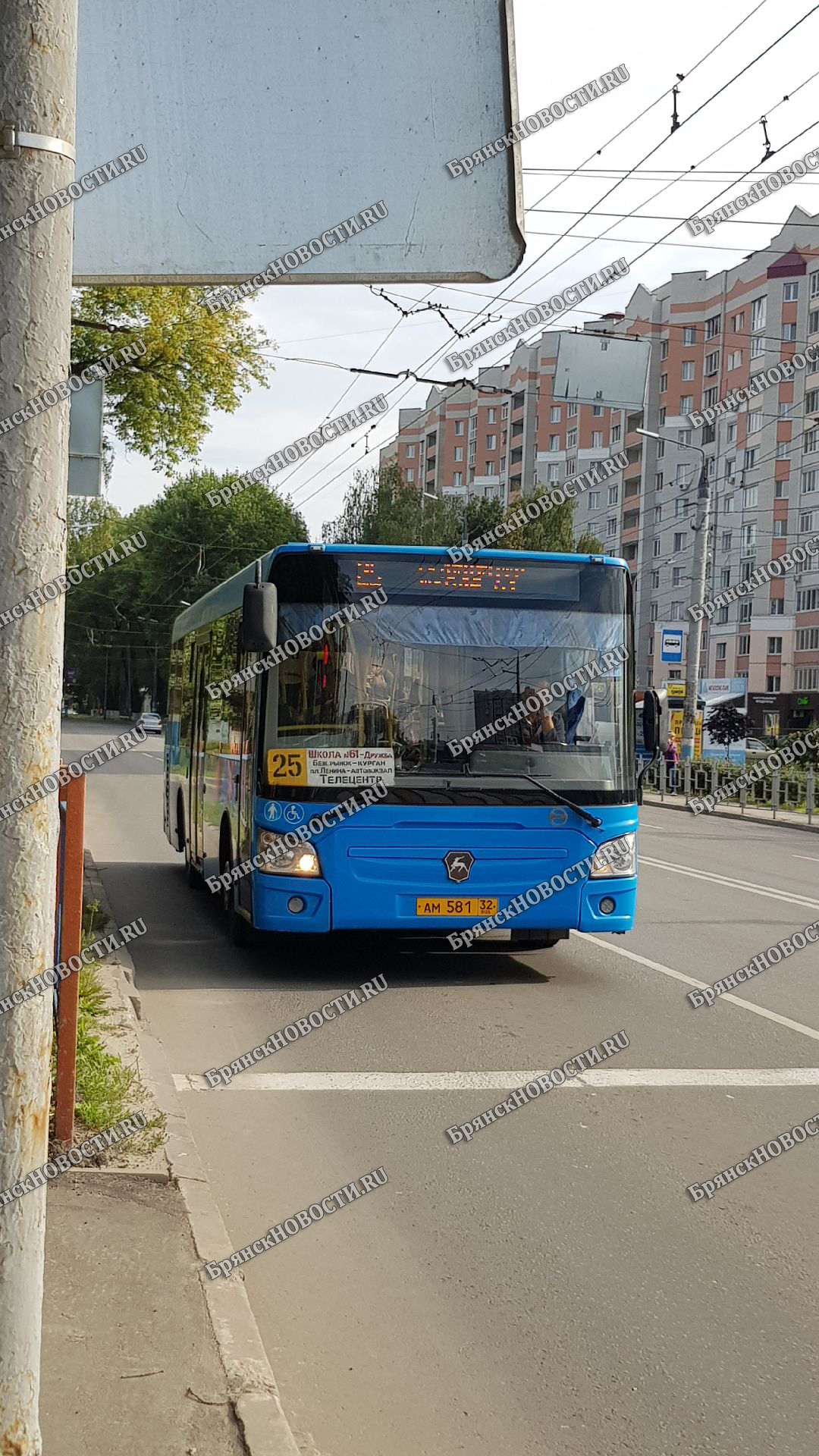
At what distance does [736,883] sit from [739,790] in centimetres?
1884

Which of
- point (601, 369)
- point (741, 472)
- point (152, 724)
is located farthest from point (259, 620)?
point (741, 472)

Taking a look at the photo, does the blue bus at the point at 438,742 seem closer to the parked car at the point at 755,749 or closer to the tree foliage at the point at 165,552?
the parked car at the point at 755,749

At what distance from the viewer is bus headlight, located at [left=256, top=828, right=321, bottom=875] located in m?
9.58

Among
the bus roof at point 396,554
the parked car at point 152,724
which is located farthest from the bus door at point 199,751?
the parked car at point 152,724

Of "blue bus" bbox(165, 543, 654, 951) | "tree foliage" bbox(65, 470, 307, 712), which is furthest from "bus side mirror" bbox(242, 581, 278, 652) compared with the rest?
"tree foliage" bbox(65, 470, 307, 712)

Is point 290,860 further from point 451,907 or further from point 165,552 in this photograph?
point 165,552

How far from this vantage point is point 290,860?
9.60 meters

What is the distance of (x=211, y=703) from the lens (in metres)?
12.6

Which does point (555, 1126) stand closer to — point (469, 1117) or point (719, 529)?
point (469, 1117)

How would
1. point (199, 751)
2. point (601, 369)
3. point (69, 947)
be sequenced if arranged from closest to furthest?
point (69, 947)
point (199, 751)
point (601, 369)

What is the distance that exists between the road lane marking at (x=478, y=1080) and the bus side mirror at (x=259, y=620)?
Answer: 278cm

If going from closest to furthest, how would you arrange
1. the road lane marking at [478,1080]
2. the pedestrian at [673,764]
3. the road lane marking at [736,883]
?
the road lane marking at [478,1080]
the road lane marking at [736,883]
the pedestrian at [673,764]

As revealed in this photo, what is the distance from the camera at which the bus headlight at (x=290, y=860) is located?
958 centimetres

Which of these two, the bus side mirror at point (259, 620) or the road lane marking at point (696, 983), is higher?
Answer: the bus side mirror at point (259, 620)
